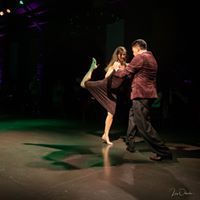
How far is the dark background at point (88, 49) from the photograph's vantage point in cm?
1304

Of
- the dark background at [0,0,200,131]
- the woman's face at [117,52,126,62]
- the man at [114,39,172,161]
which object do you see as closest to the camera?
the man at [114,39,172,161]

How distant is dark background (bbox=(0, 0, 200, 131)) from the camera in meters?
13.0

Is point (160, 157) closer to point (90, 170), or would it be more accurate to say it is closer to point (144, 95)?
point (144, 95)

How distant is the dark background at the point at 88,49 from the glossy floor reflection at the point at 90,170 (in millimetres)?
3893

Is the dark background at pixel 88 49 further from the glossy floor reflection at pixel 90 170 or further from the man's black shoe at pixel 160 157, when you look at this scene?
the man's black shoe at pixel 160 157

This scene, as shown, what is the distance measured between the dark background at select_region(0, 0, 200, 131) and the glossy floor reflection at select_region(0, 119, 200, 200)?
389cm

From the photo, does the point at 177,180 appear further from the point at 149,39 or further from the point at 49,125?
the point at 149,39

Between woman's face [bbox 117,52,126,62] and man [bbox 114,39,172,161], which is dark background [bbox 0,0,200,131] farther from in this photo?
man [bbox 114,39,172,161]

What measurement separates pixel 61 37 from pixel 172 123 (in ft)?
25.3

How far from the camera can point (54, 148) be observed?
7.53 meters

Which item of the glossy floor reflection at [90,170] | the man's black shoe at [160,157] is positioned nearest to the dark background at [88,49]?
the glossy floor reflection at [90,170]

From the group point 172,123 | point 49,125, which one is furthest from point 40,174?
point 172,123

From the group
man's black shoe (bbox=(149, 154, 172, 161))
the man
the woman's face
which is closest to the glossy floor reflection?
man's black shoe (bbox=(149, 154, 172, 161))

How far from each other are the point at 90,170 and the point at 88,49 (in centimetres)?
1063
